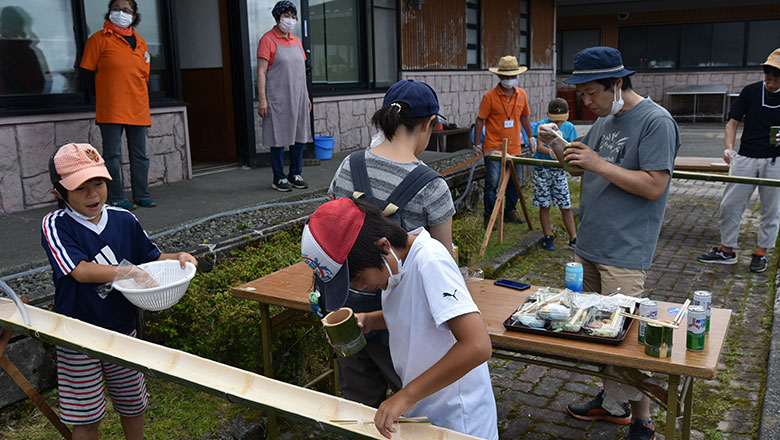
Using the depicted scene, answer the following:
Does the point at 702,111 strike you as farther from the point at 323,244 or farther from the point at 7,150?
the point at 323,244

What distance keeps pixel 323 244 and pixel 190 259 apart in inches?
54.1

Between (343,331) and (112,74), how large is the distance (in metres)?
4.69

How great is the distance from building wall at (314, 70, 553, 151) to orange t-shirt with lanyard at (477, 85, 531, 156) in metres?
1.40

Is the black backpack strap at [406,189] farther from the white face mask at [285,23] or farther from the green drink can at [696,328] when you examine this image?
the white face mask at [285,23]

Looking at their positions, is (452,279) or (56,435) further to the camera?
(56,435)

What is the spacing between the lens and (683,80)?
22969 millimetres

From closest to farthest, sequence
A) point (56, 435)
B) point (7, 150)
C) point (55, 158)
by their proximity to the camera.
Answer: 1. point (55, 158)
2. point (56, 435)
3. point (7, 150)

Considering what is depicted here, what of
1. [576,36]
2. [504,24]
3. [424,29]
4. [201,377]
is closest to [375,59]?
[424,29]

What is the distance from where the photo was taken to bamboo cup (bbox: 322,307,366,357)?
78.5 inches

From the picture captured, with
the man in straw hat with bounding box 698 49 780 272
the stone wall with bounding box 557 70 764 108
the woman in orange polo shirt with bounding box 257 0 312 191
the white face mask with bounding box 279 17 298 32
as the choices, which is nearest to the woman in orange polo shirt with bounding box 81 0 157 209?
the woman in orange polo shirt with bounding box 257 0 312 191

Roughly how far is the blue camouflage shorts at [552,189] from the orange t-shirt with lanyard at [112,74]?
4318 mm

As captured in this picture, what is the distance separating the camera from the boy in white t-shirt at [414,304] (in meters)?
1.84

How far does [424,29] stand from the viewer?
1199 centimetres

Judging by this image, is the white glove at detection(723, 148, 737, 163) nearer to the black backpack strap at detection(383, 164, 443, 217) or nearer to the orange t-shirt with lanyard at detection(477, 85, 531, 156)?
the orange t-shirt with lanyard at detection(477, 85, 531, 156)
